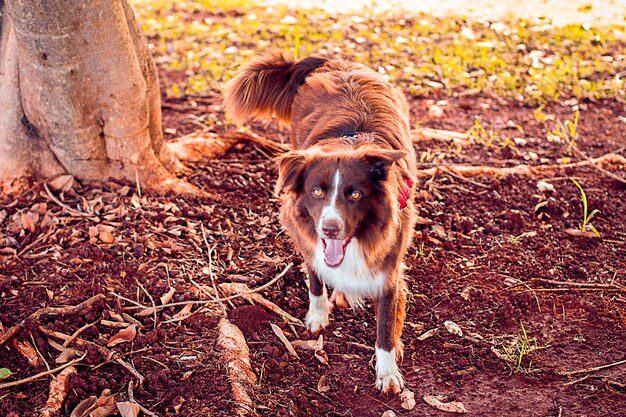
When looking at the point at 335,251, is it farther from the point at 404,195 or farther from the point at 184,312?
the point at 184,312

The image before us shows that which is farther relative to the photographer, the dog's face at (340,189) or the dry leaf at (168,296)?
the dry leaf at (168,296)

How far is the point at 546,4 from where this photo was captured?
423 inches

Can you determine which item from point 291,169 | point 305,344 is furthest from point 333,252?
point 305,344

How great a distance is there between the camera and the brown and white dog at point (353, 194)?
388cm

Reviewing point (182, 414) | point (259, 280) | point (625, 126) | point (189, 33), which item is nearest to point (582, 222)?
point (625, 126)

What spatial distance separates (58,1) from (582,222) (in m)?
4.11

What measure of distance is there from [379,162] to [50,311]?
2063 mm

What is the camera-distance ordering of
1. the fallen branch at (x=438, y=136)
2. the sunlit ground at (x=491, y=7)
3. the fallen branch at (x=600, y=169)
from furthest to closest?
the sunlit ground at (x=491, y=7), the fallen branch at (x=438, y=136), the fallen branch at (x=600, y=169)

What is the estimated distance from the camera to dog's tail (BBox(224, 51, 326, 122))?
5348 millimetres

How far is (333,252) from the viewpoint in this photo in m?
3.98

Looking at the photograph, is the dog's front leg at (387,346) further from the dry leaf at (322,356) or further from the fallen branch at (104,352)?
the fallen branch at (104,352)

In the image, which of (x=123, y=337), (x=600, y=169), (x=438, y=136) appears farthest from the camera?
(x=438, y=136)

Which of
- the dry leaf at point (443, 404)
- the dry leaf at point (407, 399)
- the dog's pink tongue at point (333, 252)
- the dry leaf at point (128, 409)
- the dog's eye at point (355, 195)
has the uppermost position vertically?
the dog's eye at point (355, 195)

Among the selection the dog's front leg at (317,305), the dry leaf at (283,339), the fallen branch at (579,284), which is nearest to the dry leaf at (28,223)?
the dry leaf at (283,339)
